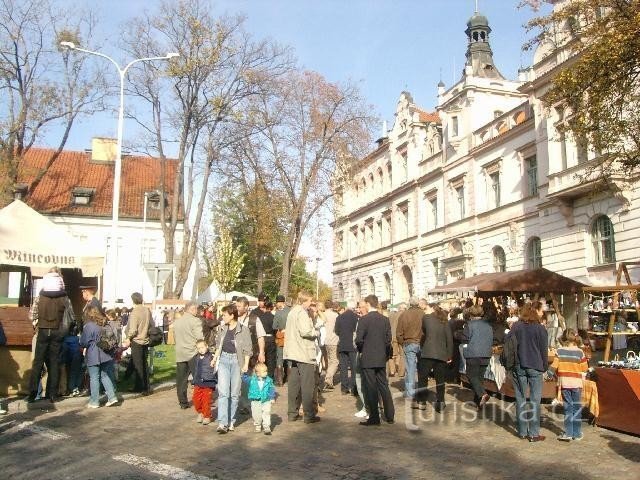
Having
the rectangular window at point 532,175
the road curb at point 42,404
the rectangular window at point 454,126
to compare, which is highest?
the rectangular window at point 454,126

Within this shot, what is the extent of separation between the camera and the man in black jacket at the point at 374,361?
9414 millimetres

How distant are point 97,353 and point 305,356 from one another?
3.64 metres

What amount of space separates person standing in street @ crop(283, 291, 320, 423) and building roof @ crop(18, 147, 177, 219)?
3658cm

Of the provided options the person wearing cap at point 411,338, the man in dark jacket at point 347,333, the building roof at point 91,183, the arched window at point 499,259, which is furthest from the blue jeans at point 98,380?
the building roof at point 91,183

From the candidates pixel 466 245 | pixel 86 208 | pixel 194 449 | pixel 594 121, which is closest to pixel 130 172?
→ pixel 86 208

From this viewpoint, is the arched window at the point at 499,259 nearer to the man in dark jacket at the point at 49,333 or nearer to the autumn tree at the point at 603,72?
the autumn tree at the point at 603,72

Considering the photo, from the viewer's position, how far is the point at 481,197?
35750 mm

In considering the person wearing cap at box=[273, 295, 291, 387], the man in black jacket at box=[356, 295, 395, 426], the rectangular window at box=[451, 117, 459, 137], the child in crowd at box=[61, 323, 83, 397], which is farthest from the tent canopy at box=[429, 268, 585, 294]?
the rectangular window at box=[451, 117, 459, 137]

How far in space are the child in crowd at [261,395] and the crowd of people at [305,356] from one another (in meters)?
0.01

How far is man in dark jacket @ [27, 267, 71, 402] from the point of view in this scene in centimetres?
1065

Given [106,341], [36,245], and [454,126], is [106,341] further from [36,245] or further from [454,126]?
[454,126]

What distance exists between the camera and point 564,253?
1077 inches

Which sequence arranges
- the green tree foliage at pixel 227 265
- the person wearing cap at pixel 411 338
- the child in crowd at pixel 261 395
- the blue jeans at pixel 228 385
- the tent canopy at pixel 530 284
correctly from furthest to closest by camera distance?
the green tree foliage at pixel 227 265 < the tent canopy at pixel 530 284 < the person wearing cap at pixel 411 338 < the blue jeans at pixel 228 385 < the child in crowd at pixel 261 395

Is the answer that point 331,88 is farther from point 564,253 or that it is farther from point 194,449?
point 194,449
